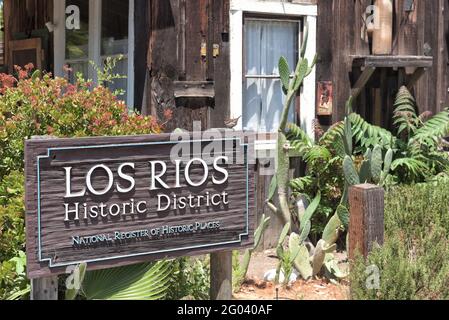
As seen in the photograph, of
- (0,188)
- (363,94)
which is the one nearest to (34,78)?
(0,188)

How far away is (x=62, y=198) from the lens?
13.5 feet

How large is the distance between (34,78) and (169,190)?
182cm

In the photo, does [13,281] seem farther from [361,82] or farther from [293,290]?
[361,82]

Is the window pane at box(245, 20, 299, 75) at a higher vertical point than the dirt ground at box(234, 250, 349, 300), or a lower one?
higher

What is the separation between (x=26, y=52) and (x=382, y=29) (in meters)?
4.86

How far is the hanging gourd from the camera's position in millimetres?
8297

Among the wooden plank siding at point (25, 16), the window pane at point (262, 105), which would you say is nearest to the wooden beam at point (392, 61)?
the window pane at point (262, 105)

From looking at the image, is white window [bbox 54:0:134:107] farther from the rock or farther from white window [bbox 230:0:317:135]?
the rock

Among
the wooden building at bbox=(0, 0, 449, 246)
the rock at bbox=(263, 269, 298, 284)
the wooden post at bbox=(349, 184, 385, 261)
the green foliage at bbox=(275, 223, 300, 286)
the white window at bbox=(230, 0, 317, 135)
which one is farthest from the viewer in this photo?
the white window at bbox=(230, 0, 317, 135)

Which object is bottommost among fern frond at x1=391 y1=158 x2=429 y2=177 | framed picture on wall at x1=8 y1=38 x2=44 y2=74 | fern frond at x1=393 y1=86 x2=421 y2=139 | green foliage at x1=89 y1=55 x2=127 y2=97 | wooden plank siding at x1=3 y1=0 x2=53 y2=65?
fern frond at x1=391 y1=158 x2=429 y2=177

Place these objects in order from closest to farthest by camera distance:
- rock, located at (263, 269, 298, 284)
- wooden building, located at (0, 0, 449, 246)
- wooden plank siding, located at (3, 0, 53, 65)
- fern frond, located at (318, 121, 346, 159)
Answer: rock, located at (263, 269, 298, 284) → fern frond, located at (318, 121, 346, 159) → wooden building, located at (0, 0, 449, 246) → wooden plank siding, located at (3, 0, 53, 65)

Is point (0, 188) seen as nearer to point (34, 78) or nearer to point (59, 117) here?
point (59, 117)

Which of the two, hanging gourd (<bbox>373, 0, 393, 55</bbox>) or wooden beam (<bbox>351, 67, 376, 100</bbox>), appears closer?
wooden beam (<bbox>351, 67, 376, 100</bbox>)

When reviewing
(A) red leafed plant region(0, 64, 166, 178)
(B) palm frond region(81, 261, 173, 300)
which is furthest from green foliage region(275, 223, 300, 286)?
(A) red leafed plant region(0, 64, 166, 178)
